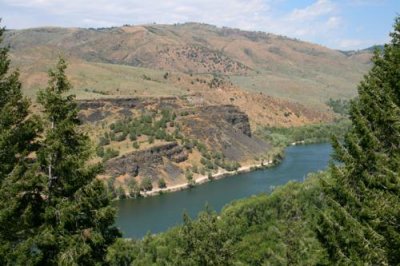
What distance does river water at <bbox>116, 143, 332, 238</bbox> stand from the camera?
7825 cm

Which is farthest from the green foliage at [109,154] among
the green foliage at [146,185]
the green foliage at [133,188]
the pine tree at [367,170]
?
the pine tree at [367,170]

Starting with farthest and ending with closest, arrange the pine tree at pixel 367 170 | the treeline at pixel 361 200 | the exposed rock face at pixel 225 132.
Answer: the exposed rock face at pixel 225 132 → the pine tree at pixel 367 170 → the treeline at pixel 361 200

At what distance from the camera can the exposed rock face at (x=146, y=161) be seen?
10100 centimetres

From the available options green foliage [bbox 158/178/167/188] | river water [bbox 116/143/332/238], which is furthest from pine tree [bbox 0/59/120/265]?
green foliage [bbox 158/178/167/188]

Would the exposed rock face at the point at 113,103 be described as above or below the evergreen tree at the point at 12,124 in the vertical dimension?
below

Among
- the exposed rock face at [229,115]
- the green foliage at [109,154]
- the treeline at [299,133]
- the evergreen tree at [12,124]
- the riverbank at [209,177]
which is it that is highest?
the evergreen tree at [12,124]

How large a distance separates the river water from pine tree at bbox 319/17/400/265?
53.3 m

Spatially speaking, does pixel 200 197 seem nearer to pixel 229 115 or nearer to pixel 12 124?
pixel 229 115

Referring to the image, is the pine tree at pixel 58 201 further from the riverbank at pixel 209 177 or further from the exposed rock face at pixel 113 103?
the exposed rock face at pixel 113 103

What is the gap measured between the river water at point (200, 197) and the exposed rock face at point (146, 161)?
28.6ft

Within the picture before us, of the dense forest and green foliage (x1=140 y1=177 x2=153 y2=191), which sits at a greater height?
the dense forest

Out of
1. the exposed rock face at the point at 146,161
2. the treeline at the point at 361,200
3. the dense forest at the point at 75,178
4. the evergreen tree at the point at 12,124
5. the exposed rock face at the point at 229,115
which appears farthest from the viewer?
the exposed rock face at the point at 229,115

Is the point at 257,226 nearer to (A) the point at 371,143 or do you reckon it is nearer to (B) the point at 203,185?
(B) the point at 203,185

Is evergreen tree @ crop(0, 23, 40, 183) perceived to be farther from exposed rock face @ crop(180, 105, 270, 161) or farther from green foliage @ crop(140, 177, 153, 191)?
exposed rock face @ crop(180, 105, 270, 161)
